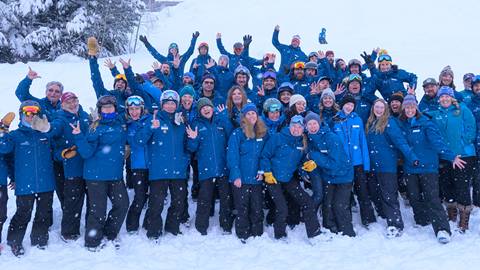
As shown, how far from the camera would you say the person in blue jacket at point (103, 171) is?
5984 mm

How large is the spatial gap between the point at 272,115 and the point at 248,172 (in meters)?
1.11

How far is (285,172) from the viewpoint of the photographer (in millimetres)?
6441

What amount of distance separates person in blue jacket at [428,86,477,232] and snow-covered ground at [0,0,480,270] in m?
0.57

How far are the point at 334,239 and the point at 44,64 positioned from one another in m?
15.5

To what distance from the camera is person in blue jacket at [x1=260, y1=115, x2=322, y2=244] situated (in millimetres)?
6406

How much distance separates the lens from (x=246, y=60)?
1147cm

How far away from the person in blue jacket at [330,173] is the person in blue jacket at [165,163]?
2046 mm

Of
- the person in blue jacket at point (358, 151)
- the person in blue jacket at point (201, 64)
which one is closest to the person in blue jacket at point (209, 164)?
the person in blue jacket at point (358, 151)

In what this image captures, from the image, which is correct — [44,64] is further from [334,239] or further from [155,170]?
[334,239]

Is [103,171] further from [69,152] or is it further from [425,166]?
[425,166]

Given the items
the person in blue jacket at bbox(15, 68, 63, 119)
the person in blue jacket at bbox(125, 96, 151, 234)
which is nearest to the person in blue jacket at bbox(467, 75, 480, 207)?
the person in blue jacket at bbox(125, 96, 151, 234)

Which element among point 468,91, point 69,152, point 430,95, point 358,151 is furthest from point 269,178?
point 468,91

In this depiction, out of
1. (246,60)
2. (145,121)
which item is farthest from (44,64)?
(145,121)

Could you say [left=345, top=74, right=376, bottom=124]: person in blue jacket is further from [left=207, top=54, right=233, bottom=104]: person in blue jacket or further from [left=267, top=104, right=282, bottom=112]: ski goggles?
[left=207, top=54, right=233, bottom=104]: person in blue jacket
